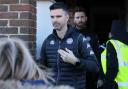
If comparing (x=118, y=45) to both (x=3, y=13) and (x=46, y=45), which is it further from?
(x=3, y=13)

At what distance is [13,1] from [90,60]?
3.97 feet

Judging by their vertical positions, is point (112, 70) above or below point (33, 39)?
below

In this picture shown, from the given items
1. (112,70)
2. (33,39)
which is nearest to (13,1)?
(33,39)

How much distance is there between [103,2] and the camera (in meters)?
12.3

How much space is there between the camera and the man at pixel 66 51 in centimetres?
439

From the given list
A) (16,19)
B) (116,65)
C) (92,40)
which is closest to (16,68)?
(116,65)

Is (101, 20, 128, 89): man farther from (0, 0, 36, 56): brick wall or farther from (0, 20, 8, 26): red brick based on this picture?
(0, 20, 8, 26): red brick

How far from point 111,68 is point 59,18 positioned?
2.67 ft

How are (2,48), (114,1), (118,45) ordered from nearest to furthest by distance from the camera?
(2,48)
(118,45)
(114,1)

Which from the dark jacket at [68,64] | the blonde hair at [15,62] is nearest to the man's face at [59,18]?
the dark jacket at [68,64]

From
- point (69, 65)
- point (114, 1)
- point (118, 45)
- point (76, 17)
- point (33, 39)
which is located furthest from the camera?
point (114, 1)

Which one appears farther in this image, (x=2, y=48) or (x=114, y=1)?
(x=114, y=1)

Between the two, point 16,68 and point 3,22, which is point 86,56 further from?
point 16,68

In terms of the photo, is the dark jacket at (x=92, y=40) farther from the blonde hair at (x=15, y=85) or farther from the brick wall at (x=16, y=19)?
the blonde hair at (x=15, y=85)
